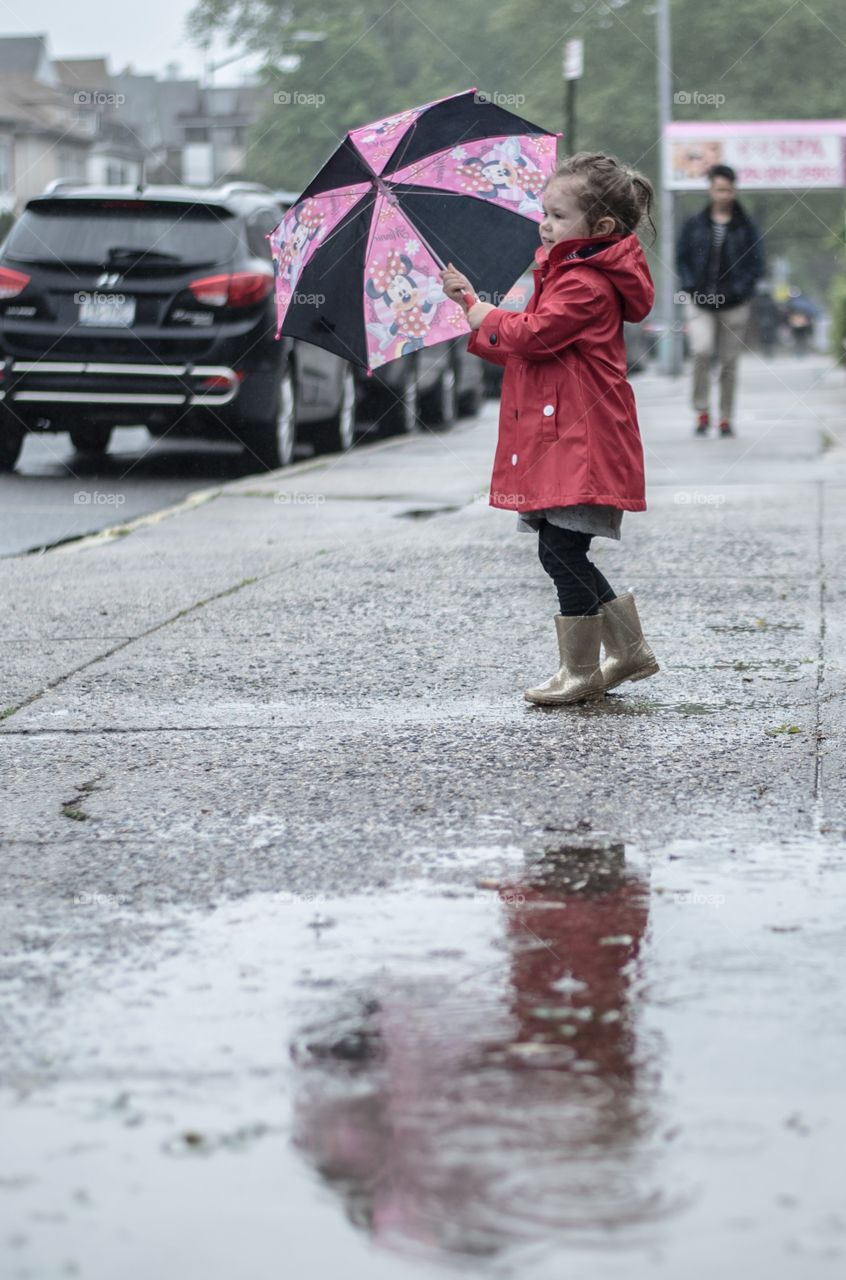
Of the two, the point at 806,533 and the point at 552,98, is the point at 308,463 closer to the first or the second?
the point at 806,533

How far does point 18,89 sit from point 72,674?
72901mm

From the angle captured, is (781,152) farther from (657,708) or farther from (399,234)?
(657,708)

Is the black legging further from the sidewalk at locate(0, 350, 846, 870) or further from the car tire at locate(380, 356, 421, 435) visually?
the car tire at locate(380, 356, 421, 435)

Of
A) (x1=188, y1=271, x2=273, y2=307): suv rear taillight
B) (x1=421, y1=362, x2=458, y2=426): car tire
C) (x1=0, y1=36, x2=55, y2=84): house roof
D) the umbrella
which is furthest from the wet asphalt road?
(x1=0, y1=36, x2=55, y2=84): house roof

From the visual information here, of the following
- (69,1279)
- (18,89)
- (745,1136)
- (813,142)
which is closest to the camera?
(69,1279)

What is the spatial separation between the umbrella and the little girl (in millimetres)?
151

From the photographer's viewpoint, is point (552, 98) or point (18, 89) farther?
point (18, 89)

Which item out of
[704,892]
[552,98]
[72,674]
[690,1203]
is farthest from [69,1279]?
[552,98]

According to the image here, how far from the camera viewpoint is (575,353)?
5.12 m

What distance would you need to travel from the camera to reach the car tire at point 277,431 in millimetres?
11922

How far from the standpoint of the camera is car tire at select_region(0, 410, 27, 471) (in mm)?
12266

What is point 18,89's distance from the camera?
74.4m

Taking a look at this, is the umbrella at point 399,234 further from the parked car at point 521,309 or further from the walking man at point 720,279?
the walking man at point 720,279

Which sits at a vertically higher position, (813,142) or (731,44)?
(731,44)
